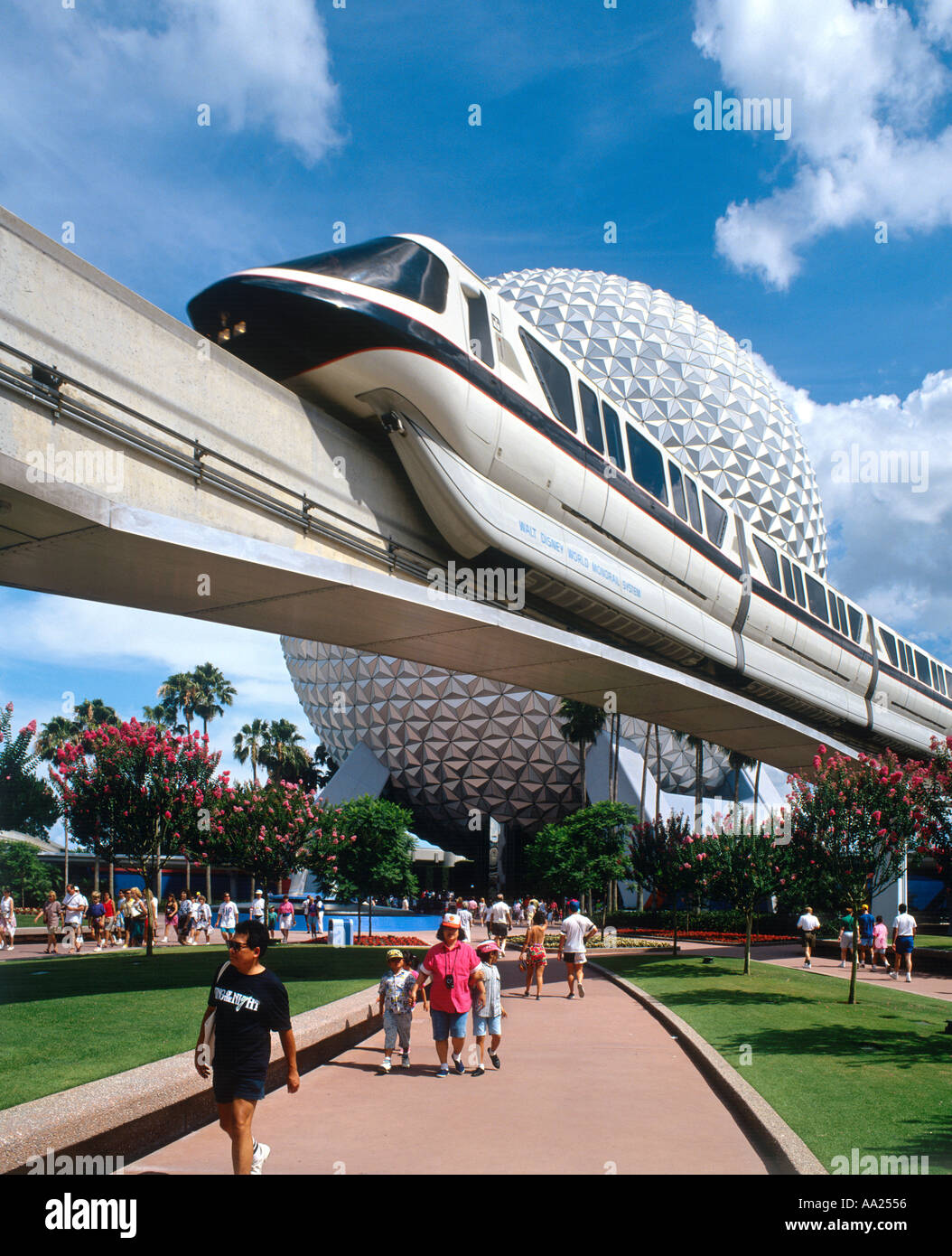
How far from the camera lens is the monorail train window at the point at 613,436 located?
18641 mm

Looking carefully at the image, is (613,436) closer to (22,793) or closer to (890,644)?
(890,644)

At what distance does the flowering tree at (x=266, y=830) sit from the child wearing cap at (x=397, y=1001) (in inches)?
600

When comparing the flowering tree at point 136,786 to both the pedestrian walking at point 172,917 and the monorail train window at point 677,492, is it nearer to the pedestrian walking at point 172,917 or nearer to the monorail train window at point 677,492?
the pedestrian walking at point 172,917

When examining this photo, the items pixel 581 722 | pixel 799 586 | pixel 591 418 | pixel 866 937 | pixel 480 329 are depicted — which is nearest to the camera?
pixel 480 329

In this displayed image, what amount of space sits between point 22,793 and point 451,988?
146 ft

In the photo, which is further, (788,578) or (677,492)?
(788,578)

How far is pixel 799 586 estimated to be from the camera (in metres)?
29.8

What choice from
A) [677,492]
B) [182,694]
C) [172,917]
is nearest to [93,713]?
[182,694]

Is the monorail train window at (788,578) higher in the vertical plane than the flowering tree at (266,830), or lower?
higher

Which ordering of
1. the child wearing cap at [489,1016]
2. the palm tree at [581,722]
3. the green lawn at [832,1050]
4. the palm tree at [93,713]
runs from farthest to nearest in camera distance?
the palm tree at [93,713], the palm tree at [581,722], the child wearing cap at [489,1016], the green lawn at [832,1050]

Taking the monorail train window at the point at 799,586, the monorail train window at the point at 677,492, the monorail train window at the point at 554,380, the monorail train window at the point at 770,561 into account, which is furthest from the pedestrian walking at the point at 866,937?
the monorail train window at the point at 554,380

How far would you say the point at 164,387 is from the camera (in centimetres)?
1073

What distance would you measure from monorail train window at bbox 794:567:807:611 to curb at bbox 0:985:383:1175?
24052mm
